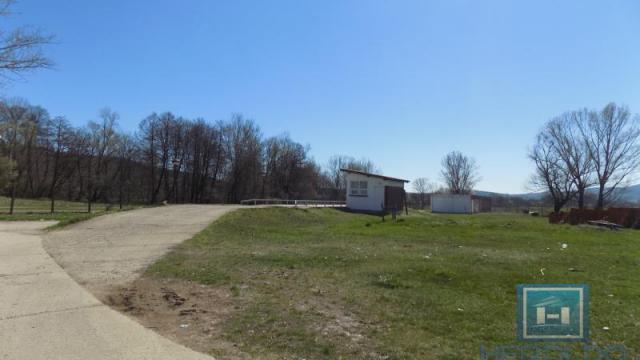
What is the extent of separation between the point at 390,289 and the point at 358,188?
108 feet

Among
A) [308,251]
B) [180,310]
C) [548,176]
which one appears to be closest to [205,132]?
[548,176]

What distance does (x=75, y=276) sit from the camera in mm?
8805

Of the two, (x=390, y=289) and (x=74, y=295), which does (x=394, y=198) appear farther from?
(x=74, y=295)

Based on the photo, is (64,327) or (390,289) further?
(390,289)

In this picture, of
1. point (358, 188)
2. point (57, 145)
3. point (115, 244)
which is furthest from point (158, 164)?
point (115, 244)

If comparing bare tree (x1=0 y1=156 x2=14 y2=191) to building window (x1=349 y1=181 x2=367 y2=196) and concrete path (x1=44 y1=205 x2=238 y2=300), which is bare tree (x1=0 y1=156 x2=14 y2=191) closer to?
concrete path (x1=44 y1=205 x2=238 y2=300)

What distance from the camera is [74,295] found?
7168mm

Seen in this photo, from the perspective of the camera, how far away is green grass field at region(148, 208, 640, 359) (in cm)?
498

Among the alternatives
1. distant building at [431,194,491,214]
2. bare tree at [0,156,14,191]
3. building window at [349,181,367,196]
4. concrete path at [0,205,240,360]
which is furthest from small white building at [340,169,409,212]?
bare tree at [0,156,14,191]

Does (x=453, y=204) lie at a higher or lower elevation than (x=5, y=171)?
lower

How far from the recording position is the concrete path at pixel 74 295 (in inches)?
184

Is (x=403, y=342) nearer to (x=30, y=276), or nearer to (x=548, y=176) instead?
(x=30, y=276)

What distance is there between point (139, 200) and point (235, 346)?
66213mm

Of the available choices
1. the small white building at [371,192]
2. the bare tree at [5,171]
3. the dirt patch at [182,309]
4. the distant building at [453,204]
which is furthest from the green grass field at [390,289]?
the distant building at [453,204]
